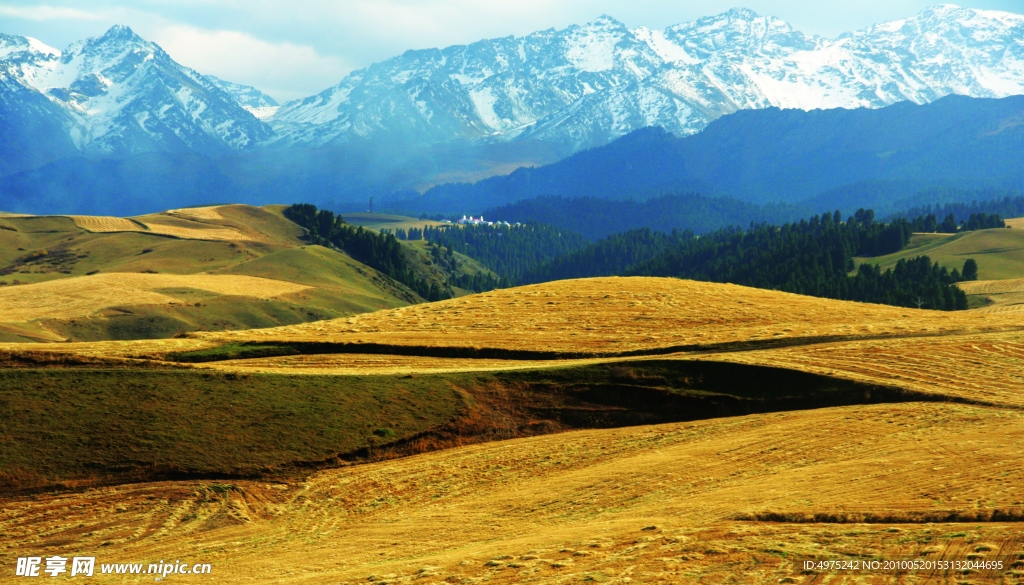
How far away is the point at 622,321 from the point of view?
63906mm

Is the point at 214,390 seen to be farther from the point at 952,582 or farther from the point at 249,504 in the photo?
the point at 952,582

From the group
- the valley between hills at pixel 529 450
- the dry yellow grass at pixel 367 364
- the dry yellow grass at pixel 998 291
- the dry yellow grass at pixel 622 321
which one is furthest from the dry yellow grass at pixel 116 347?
the dry yellow grass at pixel 998 291

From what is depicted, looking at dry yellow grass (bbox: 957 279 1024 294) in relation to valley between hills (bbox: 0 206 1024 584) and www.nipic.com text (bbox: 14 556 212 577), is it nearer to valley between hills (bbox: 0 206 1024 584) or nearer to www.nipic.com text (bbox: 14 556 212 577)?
valley between hills (bbox: 0 206 1024 584)

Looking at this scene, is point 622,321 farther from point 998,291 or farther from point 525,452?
point 998,291

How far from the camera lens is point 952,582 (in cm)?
2159

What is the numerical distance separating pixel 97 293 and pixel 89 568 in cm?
14373

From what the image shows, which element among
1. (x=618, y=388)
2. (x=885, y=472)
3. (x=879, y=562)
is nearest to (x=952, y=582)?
(x=879, y=562)

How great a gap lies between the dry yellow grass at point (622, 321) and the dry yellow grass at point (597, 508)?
1603 centimetres

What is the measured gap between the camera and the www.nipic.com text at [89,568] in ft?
87.7

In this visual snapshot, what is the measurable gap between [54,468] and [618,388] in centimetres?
2976

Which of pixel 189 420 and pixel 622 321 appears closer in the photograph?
pixel 189 420

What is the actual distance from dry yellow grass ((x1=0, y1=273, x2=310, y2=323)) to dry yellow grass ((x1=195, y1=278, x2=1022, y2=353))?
323 feet

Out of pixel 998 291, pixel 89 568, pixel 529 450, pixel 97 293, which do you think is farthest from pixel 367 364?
pixel 998 291

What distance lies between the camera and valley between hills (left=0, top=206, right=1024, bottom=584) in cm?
2588
